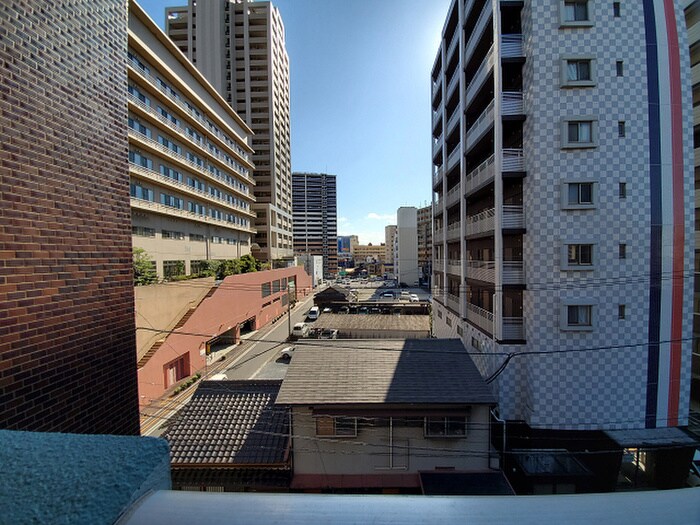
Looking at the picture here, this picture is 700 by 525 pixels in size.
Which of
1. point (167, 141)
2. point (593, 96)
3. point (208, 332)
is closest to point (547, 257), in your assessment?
point (593, 96)

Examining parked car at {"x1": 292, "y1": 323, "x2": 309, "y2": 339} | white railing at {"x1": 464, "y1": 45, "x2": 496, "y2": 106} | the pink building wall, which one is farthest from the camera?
parked car at {"x1": 292, "y1": 323, "x2": 309, "y2": 339}

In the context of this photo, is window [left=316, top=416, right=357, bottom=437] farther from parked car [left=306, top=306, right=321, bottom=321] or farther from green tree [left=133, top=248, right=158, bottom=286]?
parked car [left=306, top=306, right=321, bottom=321]

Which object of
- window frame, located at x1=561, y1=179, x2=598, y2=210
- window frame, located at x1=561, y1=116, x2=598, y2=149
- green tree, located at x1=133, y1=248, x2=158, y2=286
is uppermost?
window frame, located at x1=561, y1=116, x2=598, y2=149

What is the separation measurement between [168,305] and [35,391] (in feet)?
49.8

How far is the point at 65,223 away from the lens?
327 cm

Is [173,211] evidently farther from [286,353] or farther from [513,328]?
[513,328]

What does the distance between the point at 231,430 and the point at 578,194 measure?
1349 cm

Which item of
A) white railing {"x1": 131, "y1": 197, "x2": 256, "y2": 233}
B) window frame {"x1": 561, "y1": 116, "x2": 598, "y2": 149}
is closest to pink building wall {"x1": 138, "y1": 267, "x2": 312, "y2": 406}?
white railing {"x1": 131, "y1": 197, "x2": 256, "y2": 233}

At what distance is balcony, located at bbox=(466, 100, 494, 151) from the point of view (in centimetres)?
1211

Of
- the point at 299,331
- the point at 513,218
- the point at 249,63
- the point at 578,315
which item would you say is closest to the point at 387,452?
the point at 578,315

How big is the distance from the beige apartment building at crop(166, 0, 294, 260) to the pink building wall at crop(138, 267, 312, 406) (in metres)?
13.7

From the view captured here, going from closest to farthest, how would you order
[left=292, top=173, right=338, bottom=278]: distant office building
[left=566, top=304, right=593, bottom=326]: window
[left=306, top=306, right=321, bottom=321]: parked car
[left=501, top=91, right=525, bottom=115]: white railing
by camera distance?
[left=566, top=304, right=593, bottom=326]: window, [left=501, top=91, right=525, bottom=115]: white railing, [left=306, top=306, right=321, bottom=321]: parked car, [left=292, top=173, right=338, bottom=278]: distant office building

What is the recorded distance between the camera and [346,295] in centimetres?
3559

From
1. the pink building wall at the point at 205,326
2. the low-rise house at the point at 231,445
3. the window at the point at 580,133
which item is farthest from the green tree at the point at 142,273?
the window at the point at 580,133
